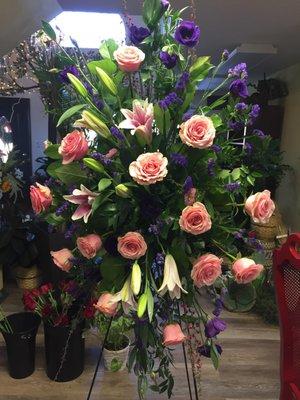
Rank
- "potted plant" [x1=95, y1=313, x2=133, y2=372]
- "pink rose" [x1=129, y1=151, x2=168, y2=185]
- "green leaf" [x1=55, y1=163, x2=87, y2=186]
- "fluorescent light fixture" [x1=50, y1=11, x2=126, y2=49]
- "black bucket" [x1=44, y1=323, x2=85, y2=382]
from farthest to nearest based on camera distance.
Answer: "fluorescent light fixture" [x1=50, y1=11, x2=126, y2=49]
"potted plant" [x1=95, y1=313, x2=133, y2=372]
"black bucket" [x1=44, y1=323, x2=85, y2=382]
"green leaf" [x1=55, y1=163, x2=87, y2=186]
"pink rose" [x1=129, y1=151, x2=168, y2=185]

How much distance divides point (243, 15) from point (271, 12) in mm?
192

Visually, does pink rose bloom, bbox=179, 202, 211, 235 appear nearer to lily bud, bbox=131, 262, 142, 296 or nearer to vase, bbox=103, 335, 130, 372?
lily bud, bbox=131, 262, 142, 296

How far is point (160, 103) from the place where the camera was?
839 millimetres

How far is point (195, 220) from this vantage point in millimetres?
785

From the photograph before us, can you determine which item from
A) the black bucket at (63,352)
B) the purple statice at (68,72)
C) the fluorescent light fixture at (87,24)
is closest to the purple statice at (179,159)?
the purple statice at (68,72)

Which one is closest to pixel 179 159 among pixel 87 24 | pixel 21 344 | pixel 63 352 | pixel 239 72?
pixel 239 72

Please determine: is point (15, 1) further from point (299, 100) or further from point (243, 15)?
point (299, 100)

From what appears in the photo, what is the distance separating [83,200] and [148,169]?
0.19 m

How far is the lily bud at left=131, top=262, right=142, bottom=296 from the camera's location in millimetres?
816

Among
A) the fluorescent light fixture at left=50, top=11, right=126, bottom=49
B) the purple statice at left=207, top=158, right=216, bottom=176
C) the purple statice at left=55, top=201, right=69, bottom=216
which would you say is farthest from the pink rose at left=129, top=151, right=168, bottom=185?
the fluorescent light fixture at left=50, top=11, right=126, bottom=49

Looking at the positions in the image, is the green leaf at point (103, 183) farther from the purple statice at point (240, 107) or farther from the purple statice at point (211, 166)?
the purple statice at point (240, 107)

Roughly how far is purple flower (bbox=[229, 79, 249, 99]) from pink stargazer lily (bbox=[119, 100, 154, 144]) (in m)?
0.22

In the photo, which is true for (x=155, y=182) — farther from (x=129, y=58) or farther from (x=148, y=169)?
(x=129, y=58)

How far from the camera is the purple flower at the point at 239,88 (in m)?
0.88
